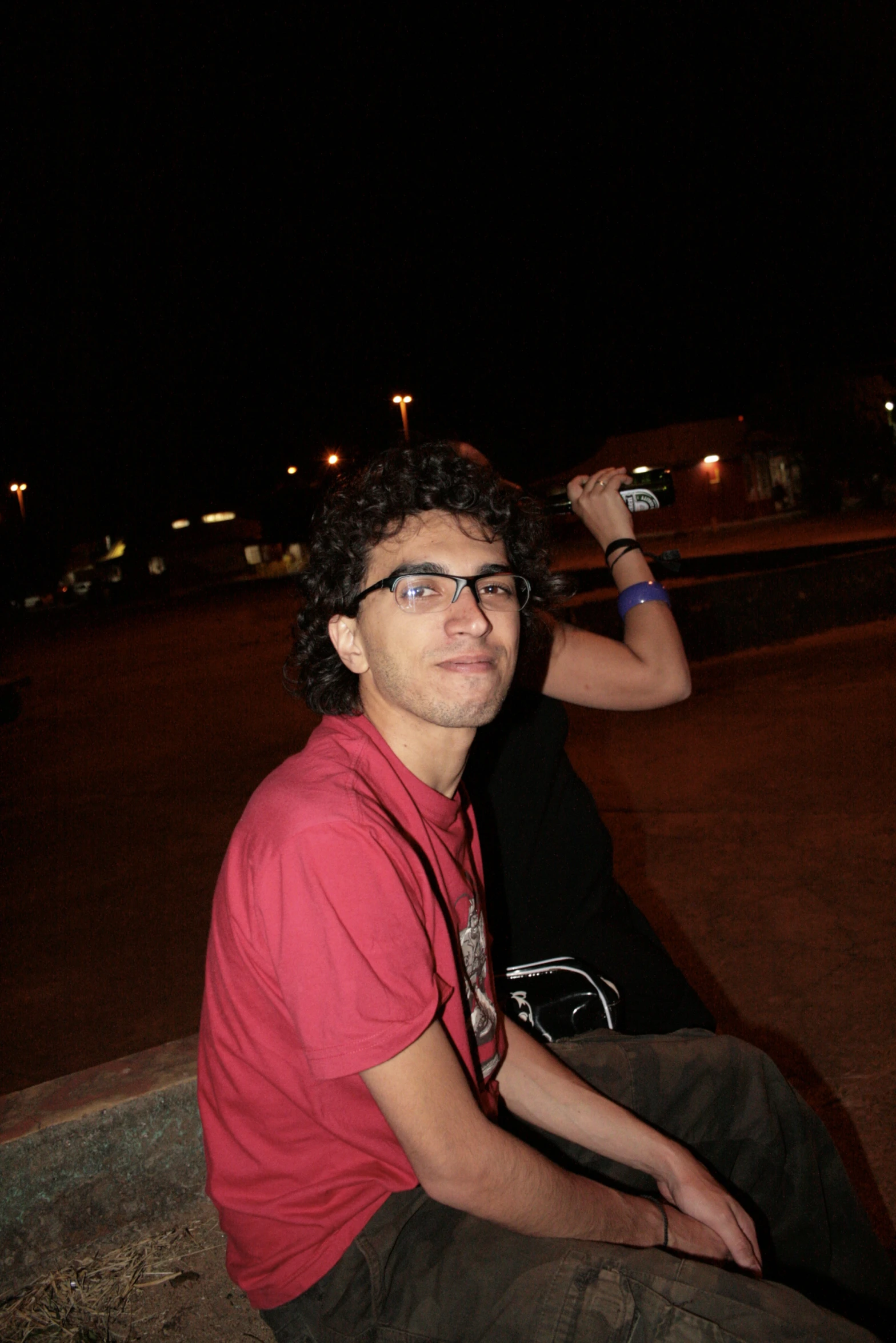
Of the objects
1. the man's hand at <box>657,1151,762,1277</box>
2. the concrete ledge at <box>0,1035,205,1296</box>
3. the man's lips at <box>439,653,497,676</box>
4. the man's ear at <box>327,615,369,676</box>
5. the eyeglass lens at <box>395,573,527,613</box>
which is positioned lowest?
the concrete ledge at <box>0,1035,205,1296</box>

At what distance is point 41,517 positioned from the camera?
7588cm

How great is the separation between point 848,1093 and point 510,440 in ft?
187

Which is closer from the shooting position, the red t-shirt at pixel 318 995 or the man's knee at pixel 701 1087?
the red t-shirt at pixel 318 995

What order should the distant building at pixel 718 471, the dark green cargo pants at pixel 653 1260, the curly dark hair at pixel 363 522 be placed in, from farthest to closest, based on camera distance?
the distant building at pixel 718 471, the curly dark hair at pixel 363 522, the dark green cargo pants at pixel 653 1260

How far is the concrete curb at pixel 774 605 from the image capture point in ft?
31.3

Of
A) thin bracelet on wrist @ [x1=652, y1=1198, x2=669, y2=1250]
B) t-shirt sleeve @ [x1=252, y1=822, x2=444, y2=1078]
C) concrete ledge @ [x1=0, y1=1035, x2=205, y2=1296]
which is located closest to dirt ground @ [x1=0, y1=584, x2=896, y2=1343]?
concrete ledge @ [x1=0, y1=1035, x2=205, y2=1296]

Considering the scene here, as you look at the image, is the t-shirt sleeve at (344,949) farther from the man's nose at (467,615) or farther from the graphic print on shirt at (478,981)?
the man's nose at (467,615)

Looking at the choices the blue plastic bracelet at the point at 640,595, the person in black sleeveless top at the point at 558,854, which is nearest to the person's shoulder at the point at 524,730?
the person in black sleeveless top at the point at 558,854

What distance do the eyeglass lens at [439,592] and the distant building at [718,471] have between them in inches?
1548

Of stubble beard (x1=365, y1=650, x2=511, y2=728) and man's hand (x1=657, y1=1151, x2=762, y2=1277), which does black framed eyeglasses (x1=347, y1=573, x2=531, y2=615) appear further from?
man's hand (x1=657, y1=1151, x2=762, y2=1277)

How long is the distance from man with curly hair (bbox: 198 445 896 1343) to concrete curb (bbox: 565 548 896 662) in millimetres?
7775

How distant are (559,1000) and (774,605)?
8.57m

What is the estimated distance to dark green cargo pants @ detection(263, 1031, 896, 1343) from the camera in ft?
3.88

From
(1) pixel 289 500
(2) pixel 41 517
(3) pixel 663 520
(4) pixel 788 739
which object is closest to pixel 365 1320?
(4) pixel 788 739
